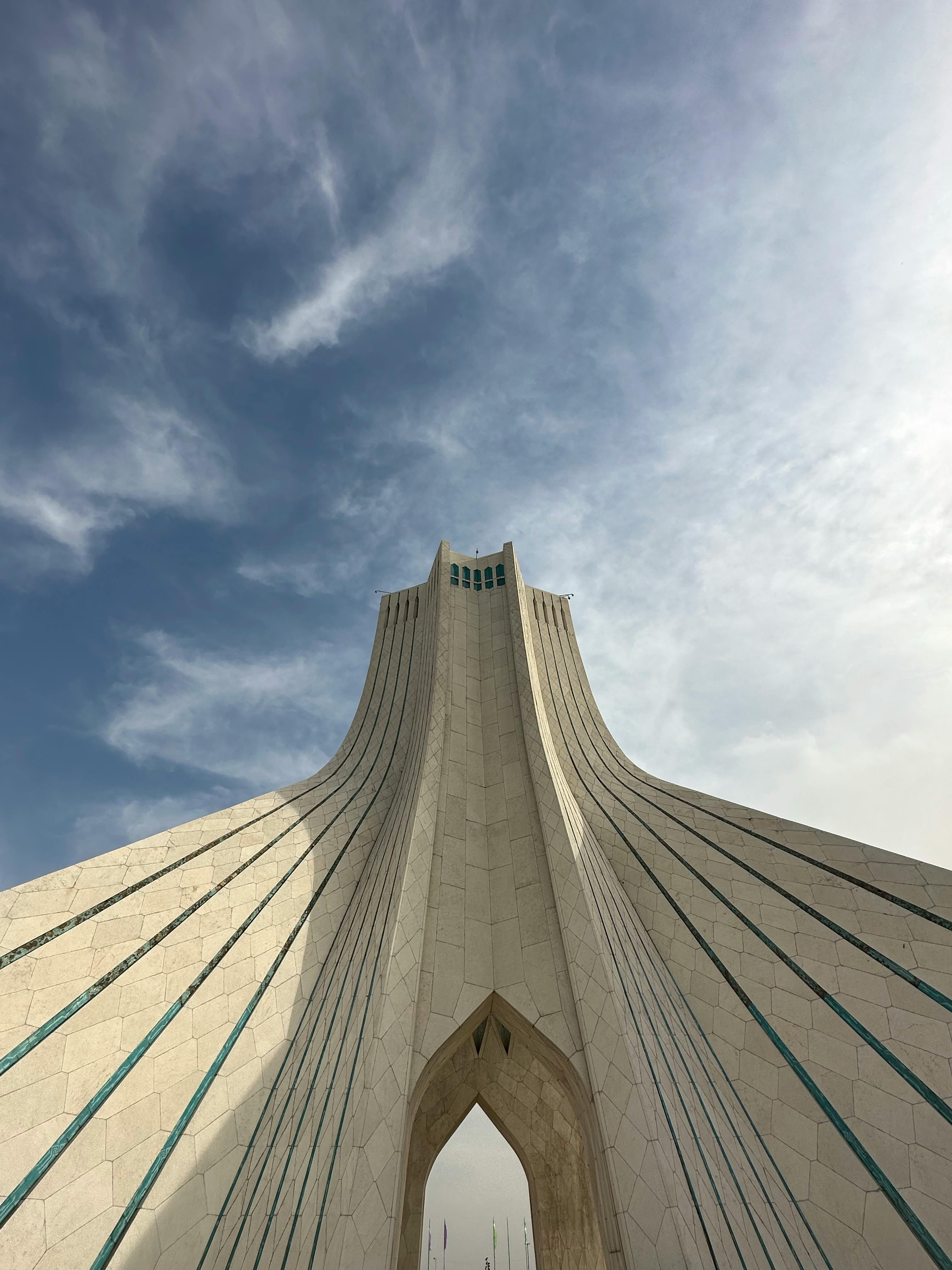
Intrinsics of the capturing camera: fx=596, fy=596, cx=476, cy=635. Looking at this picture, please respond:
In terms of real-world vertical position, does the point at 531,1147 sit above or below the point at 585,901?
below

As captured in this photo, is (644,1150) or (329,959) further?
(329,959)

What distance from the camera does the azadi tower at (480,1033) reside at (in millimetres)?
4285

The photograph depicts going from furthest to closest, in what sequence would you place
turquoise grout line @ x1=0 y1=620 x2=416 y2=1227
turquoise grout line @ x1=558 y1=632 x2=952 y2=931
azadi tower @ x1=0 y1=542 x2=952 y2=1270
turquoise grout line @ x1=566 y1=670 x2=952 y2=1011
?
1. turquoise grout line @ x1=558 y1=632 x2=952 y2=931
2. turquoise grout line @ x1=566 y1=670 x2=952 y2=1011
3. azadi tower @ x1=0 y1=542 x2=952 y2=1270
4. turquoise grout line @ x1=0 y1=620 x2=416 y2=1227

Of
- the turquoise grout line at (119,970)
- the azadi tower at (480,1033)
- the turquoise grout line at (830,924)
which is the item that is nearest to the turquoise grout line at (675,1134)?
the azadi tower at (480,1033)

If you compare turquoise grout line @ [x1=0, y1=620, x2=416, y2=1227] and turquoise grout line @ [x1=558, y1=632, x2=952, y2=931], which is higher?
turquoise grout line @ [x1=558, y1=632, x2=952, y2=931]

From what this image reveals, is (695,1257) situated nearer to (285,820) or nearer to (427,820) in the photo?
(427,820)

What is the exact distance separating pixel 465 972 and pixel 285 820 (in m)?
3.13

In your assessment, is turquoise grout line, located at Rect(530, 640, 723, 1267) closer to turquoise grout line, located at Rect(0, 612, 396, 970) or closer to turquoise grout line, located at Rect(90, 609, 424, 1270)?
turquoise grout line, located at Rect(90, 609, 424, 1270)

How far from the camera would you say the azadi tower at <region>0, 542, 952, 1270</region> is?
14.1 ft

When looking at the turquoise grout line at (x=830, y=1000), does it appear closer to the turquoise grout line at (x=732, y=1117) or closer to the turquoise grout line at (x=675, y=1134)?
the turquoise grout line at (x=732, y=1117)

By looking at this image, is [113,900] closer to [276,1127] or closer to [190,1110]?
[190,1110]

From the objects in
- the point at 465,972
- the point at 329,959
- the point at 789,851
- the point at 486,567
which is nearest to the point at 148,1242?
the point at 329,959

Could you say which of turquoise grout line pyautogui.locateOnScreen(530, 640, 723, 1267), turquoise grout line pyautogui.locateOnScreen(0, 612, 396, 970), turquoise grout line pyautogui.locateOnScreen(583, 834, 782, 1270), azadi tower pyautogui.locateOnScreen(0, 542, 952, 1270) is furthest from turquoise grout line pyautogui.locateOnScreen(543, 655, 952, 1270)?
turquoise grout line pyautogui.locateOnScreen(0, 612, 396, 970)

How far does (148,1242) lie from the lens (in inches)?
162
